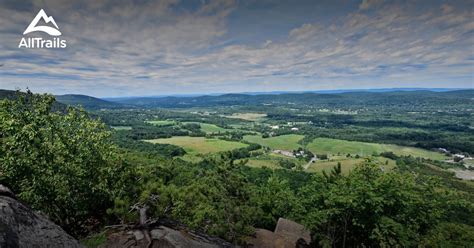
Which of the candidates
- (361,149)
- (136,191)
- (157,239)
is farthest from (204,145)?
(157,239)

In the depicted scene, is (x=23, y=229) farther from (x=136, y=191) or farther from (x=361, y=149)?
(x=361, y=149)

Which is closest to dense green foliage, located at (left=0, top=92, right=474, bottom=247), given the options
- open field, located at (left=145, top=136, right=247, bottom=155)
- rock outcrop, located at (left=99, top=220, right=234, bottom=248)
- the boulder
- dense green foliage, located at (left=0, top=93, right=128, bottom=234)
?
dense green foliage, located at (left=0, top=93, right=128, bottom=234)

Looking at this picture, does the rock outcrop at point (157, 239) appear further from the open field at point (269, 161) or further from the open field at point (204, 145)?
the open field at point (204, 145)

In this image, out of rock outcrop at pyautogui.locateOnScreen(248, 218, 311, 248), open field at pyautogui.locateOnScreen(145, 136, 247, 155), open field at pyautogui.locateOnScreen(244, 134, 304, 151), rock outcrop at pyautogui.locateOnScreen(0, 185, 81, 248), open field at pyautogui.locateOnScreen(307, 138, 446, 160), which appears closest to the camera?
rock outcrop at pyautogui.locateOnScreen(0, 185, 81, 248)

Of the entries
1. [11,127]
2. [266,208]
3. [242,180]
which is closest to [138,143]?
[266,208]

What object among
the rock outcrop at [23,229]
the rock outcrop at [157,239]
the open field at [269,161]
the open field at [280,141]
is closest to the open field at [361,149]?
the open field at [280,141]

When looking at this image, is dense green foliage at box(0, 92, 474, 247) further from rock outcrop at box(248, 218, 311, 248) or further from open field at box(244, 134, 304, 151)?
open field at box(244, 134, 304, 151)
